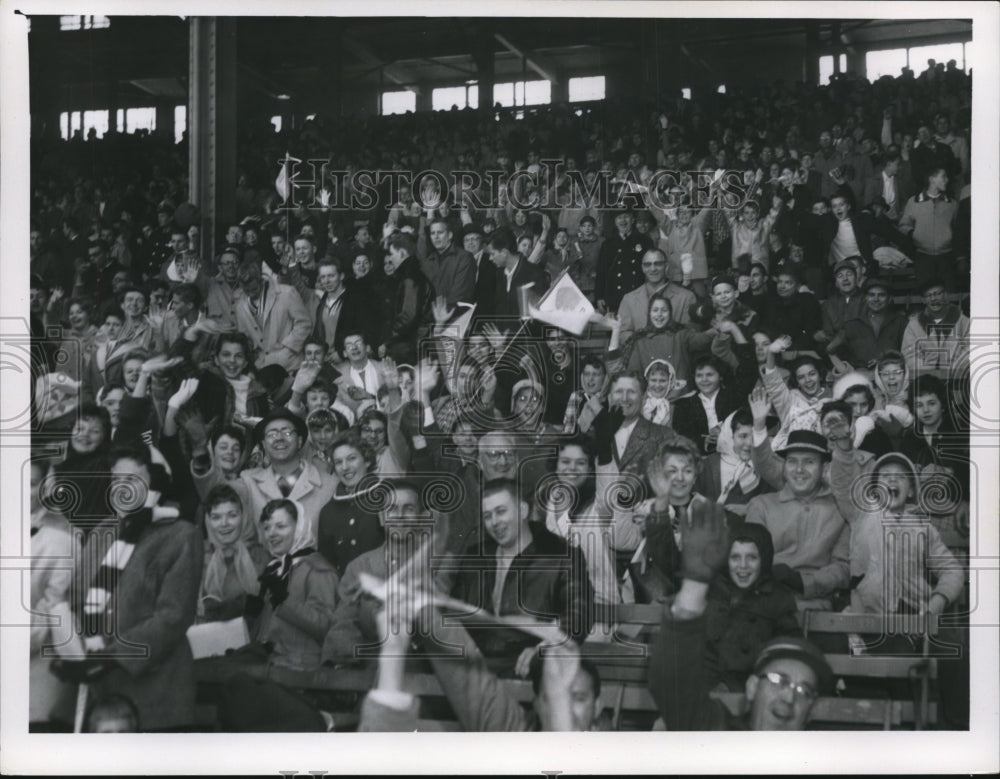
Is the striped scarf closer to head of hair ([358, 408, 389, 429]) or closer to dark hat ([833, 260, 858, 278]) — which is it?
head of hair ([358, 408, 389, 429])

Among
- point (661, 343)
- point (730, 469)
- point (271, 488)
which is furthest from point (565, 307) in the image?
point (271, 488)

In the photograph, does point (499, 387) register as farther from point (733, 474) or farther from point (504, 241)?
point (733, 474)

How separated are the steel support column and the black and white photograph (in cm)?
2

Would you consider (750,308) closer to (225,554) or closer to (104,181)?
(225,554)

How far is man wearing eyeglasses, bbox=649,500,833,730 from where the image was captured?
197 inches

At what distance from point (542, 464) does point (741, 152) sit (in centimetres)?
176

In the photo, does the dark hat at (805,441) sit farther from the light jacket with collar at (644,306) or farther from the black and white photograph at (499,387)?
the light jacket with collar at (644,306)

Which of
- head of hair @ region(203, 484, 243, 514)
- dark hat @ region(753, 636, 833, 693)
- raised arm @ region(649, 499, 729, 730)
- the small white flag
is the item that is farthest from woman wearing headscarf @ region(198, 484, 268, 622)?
dark hat @ region(753, 636, 833, 693)

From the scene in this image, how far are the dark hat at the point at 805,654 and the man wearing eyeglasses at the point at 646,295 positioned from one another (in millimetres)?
1568

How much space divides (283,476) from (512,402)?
1.14m

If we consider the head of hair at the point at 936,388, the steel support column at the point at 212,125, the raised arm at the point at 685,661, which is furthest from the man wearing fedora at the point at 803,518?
the steel support column at the point at 212,125

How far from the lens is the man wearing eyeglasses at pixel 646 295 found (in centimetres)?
510

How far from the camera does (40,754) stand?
5027mm

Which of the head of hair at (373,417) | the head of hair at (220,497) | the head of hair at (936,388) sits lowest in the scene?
the head of hair at (220,497)
